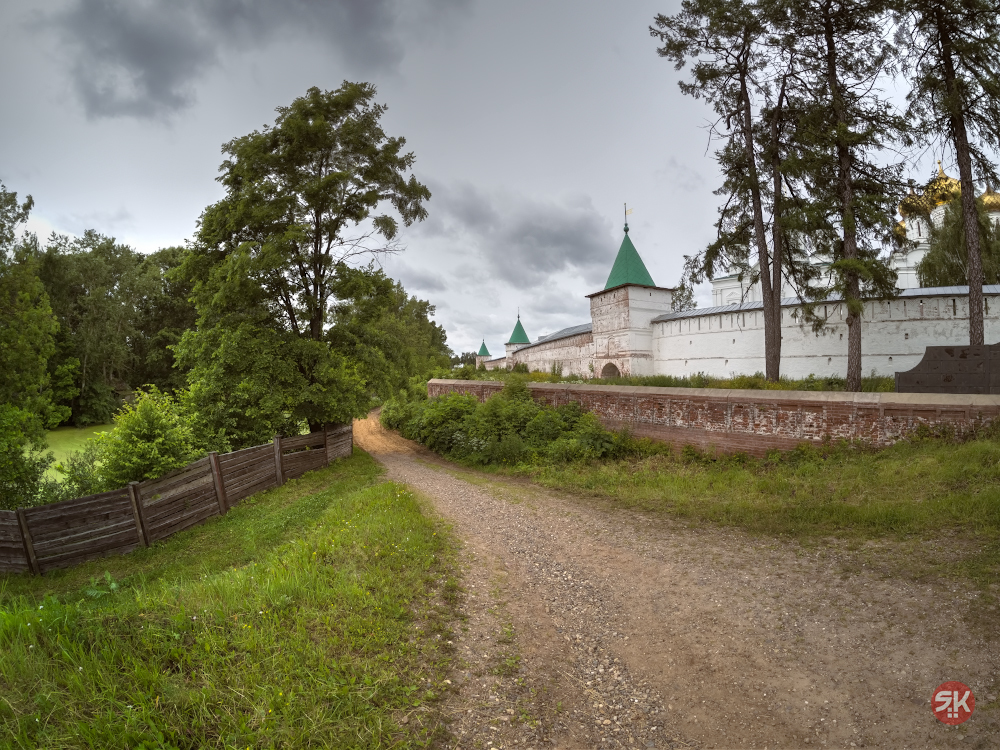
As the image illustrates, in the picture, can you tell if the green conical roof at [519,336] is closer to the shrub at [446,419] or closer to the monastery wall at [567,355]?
the monastery wall at [567,355]

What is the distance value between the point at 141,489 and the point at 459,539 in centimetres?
591

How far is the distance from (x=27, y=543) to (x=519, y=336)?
44.6 metres

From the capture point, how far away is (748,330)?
22.1 m

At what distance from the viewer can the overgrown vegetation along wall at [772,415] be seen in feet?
28.6

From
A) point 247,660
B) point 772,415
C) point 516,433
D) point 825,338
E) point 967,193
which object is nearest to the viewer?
point 247,660

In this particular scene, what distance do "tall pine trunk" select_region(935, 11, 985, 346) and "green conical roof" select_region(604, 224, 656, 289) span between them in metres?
14.8

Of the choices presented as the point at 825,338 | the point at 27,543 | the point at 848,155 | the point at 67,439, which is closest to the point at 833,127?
the point at 848,155

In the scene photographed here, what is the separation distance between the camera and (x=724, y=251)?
16125 mm

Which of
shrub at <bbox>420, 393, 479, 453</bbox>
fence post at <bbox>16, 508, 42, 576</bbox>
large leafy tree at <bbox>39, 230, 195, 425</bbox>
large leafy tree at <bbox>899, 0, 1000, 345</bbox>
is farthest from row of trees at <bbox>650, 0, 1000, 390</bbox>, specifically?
large leafy tree at <bbox>39, 230, 195, 425</bbox>

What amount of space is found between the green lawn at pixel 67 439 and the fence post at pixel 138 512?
11.2 m

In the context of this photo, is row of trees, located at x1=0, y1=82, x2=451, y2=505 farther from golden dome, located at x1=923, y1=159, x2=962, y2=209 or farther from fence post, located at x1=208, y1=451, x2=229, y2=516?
golden dome, located at x1=923, y1=159, x2=962, y2=209

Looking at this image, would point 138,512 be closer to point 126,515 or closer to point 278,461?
point 126,515

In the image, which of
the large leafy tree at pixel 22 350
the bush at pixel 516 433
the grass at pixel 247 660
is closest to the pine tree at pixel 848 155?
the bush at pixel 516 433

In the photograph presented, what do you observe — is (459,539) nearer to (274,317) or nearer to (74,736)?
(74,736)
